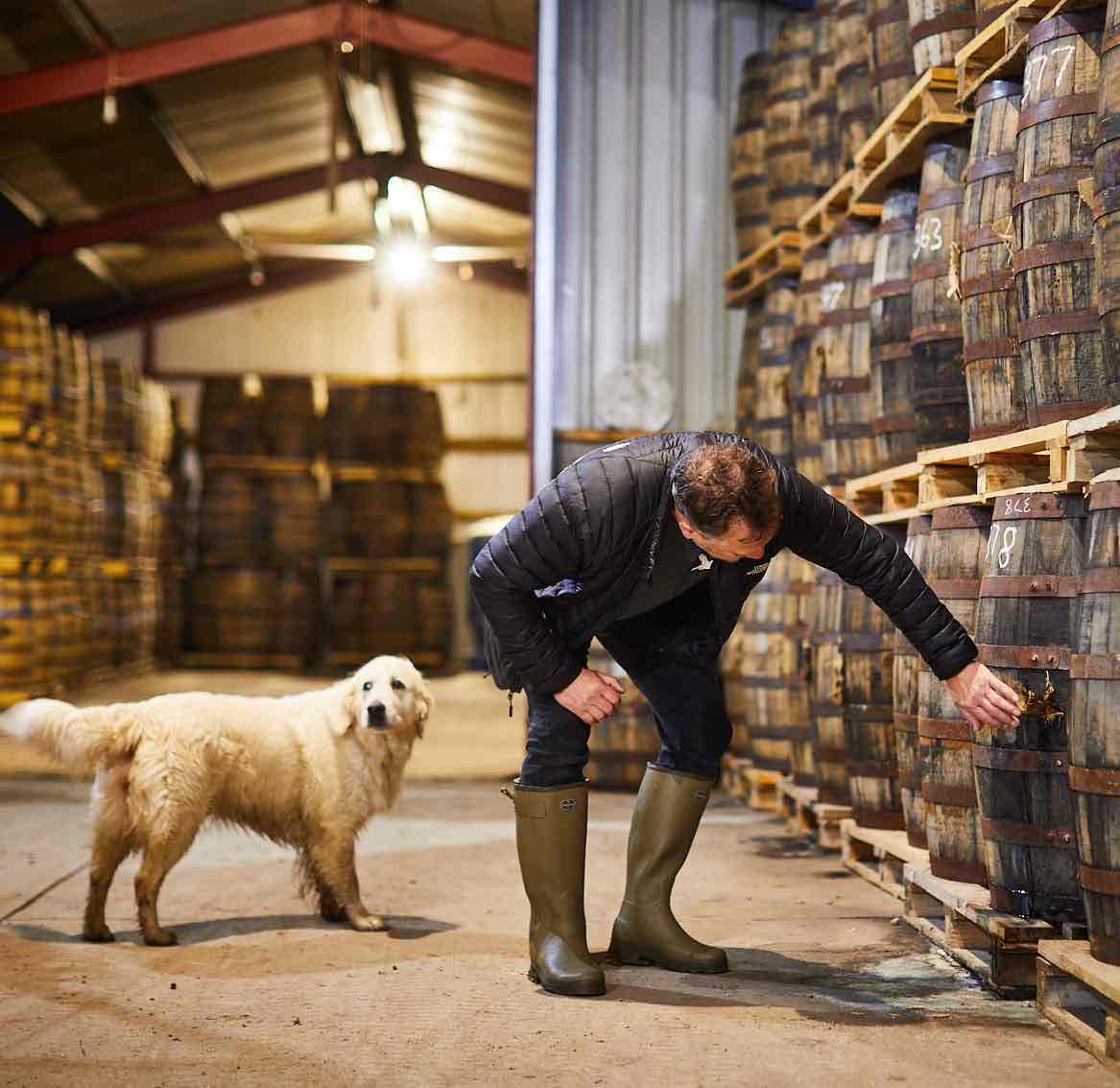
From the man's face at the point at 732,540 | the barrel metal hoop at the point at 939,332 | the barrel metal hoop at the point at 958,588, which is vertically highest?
the barrel metal hoop at the point at 939,332

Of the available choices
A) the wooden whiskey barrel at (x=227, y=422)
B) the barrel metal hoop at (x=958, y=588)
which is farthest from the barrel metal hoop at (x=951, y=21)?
the wooden whiskey barrel at (x=227, y=422)

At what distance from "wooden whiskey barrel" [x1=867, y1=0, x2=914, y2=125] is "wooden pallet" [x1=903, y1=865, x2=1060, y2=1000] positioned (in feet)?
10.5

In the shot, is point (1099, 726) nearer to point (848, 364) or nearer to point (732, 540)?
point (732, 540)

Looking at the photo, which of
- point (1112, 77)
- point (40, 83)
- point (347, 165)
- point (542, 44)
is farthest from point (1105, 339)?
point (347, 165)

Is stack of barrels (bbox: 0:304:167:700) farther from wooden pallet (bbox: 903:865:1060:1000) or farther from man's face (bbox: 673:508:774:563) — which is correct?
man's face (bbox: 673:508:774:563)

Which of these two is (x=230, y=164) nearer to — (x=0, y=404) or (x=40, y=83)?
(x=40, y=83)

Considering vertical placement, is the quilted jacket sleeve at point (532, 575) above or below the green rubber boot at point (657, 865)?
above

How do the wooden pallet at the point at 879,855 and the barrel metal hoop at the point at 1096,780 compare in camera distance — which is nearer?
the barrel metal hoop at the point at 1096,780

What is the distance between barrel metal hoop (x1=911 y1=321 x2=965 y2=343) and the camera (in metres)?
4.80

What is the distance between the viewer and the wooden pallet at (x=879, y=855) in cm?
489

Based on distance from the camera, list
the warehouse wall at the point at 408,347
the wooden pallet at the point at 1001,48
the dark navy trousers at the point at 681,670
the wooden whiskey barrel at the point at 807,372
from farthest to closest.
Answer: the warehouse wall at the point at 408,347
the wooden whiskey barrel at the point at 807,372
the wooden pallet at the point at 1001,48
the dark navy trousers at the point at 681,670

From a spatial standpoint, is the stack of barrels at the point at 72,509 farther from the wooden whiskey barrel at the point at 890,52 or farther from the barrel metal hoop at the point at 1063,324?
the barrel metal hoop at the point at 1063,324

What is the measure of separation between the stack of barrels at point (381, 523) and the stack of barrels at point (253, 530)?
1.57 feet

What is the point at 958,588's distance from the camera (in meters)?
4.31
